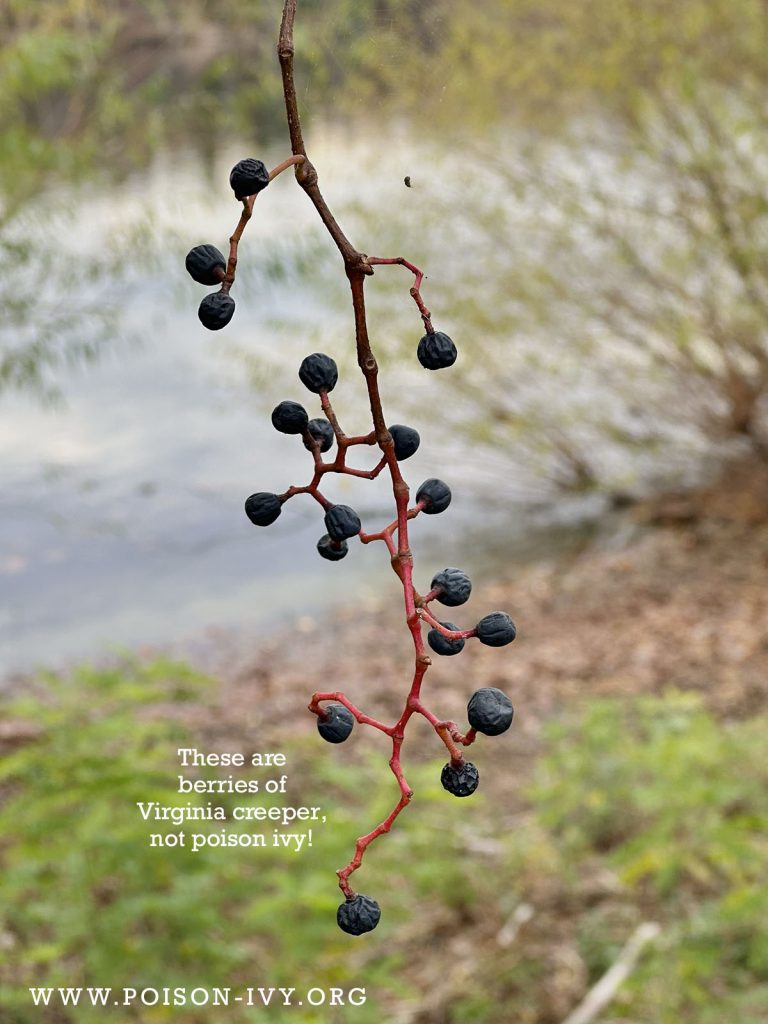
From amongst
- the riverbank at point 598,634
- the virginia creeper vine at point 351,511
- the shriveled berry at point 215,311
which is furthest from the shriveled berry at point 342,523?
the riverbank at point 598,634

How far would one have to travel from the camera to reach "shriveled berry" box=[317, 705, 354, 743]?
0.56m

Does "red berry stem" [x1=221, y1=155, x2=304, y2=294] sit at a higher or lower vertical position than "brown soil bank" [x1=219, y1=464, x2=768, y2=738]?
higher

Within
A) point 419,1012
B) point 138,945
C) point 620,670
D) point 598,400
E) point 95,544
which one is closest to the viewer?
point 138,945

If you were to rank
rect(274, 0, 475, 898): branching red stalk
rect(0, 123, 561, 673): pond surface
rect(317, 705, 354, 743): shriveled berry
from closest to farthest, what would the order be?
rect(274, 0, 475, 898): branching red stalk < rect(317, 705, 354, 743): shriveled berry < rect(0, 123, 561, 673): pond surface

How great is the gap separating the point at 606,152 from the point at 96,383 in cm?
296

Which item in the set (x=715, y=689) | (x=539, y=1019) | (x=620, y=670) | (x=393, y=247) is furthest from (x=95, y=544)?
(x=539, y=1019)

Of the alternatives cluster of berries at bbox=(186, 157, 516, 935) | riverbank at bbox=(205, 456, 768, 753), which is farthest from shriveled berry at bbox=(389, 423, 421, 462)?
riverbank at bbox=(205, 456, 768, 753)

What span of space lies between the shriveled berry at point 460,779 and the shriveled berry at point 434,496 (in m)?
0.14

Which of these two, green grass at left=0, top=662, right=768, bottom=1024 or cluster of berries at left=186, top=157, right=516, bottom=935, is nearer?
cluster of berries at left=186, top=157, right=516, bottom=935

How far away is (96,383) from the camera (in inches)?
253

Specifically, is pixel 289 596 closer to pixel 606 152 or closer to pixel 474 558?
pixel 474 558

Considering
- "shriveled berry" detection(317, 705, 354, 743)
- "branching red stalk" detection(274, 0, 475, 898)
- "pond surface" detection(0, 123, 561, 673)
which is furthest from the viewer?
"pond surface" detection(0, 123, 561, 673)

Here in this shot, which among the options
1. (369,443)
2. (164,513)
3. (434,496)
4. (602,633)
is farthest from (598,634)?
(369,443)

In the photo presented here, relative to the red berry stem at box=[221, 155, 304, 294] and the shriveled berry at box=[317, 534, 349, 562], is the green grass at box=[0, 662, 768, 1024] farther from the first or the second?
the red berry stem at box=[221, 155, 304, 294]
